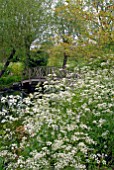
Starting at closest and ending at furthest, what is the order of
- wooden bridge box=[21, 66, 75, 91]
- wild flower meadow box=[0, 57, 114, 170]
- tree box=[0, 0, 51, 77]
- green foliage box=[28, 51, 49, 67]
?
wild flower meadow box=[0, 57, 114, 170] → tree box=[0, 0, 51, 77] → wooden bridge box=[21, 66, 75, 91] → green foliage box=[28, 51, 49, 67]

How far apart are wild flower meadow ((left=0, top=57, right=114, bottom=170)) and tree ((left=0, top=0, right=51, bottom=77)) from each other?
1168 cm

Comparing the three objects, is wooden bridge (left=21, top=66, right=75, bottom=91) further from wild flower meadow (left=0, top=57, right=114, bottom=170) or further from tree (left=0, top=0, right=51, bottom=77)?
wild flower meadow (left=0, top=57, right=114, bottom=170)

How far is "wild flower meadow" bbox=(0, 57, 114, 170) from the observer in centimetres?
410

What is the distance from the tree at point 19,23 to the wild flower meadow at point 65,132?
38.3 ft

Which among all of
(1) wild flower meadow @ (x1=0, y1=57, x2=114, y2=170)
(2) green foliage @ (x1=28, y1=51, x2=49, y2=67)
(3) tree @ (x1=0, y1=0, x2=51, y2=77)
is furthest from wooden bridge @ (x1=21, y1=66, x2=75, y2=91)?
(1) wild flower meadow @ (x1=0, y1=57, x2=114, y2=170)

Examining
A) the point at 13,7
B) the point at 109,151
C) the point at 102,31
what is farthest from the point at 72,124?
the point at 13,7

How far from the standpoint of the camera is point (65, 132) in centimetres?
410

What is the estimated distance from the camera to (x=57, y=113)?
167 inches

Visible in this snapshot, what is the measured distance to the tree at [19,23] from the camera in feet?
52.0

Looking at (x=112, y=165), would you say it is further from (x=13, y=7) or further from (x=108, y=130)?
(x=13, y=7)

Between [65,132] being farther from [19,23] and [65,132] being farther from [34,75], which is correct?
[34,75]

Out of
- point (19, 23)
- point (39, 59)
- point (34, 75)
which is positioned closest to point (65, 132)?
point (19, 23)

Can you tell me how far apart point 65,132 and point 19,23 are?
13153mm

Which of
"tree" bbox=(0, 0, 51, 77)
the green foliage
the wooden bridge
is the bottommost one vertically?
the wooden bridge
